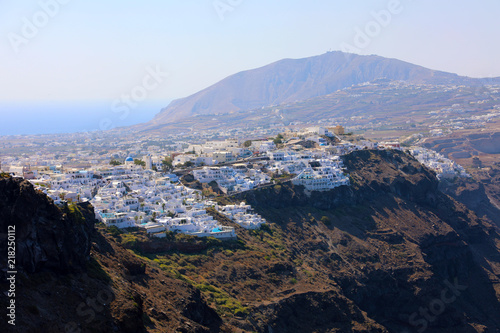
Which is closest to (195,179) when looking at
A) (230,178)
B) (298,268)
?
(230,178)

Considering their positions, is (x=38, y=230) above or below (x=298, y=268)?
above

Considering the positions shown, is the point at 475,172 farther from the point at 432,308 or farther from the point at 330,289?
the point at 330,289

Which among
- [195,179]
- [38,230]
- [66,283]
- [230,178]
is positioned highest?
[38,230]

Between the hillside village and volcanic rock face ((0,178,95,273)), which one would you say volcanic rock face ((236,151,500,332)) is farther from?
volcanic rock face ((0,178,95,273))

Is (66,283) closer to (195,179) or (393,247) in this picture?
(195,179)

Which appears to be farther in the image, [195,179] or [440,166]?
[440,166]

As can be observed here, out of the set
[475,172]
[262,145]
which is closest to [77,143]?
[262,145]

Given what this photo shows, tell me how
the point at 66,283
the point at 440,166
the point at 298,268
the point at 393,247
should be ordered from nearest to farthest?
the point at 66,283 < the point at 298,268 < the point at 393,247 < the point at 440,166
